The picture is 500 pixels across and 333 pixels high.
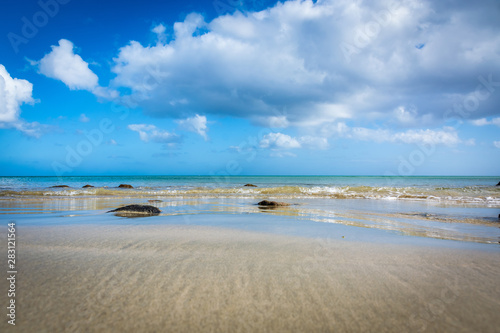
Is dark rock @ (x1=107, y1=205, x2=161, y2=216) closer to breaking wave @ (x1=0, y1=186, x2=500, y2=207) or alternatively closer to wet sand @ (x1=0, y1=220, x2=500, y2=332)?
wet sand @ (x1=0, y1=220, x2=500, y2=332)

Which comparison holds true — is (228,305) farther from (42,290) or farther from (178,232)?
(178,232)

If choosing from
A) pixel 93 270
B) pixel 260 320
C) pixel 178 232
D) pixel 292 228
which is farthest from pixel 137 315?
pixel 292 228

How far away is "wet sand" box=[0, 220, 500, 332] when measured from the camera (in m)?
2.52

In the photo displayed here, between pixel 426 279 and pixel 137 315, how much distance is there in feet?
11.6

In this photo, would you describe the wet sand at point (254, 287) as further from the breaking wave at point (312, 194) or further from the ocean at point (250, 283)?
the breaking wave at point (312, 194)

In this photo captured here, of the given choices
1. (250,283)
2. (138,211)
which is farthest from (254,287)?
(138,211)

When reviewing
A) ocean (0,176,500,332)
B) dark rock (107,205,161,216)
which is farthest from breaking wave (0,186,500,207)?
ocean (0,176,500,332)

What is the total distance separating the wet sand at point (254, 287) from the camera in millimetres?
2523

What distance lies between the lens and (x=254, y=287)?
3273 mm

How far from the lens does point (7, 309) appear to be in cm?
273

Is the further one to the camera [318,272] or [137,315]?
[318,272]

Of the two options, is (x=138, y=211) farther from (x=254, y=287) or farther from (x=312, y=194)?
(x=312, y=194)

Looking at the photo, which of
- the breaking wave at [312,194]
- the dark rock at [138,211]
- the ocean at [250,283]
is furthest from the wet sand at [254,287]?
the breaking wave at [312,194]

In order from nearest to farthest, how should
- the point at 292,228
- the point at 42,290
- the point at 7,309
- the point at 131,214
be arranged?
the point at 7,309, the point at 42,290, the point at 292,228, the point at 131,214
